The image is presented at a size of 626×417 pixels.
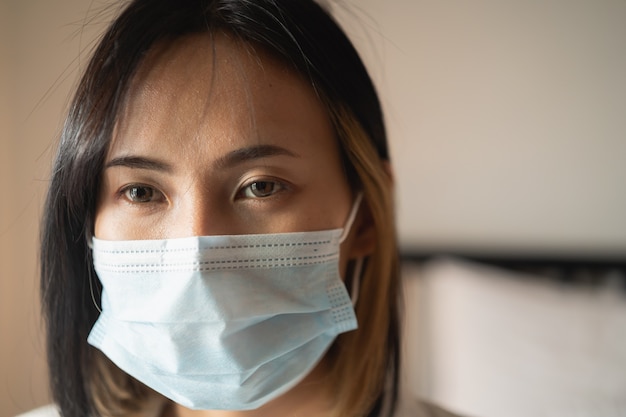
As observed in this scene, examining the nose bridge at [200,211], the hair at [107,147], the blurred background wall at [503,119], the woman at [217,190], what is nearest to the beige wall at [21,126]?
the blurred background wall at [503,119]

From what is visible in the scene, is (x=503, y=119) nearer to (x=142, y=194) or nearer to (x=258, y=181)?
(x=258, y=181)

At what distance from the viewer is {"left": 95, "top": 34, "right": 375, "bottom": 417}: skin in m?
0.78

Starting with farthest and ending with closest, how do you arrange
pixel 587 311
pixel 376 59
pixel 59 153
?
pixel 376 59
pixel 587 311
pixel 59 153

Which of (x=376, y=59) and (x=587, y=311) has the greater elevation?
(x=376, y=59)

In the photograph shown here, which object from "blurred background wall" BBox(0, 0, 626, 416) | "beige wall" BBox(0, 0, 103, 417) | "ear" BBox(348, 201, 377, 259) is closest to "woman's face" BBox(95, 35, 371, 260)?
"ear" BBox(348, 201, 377, 259)

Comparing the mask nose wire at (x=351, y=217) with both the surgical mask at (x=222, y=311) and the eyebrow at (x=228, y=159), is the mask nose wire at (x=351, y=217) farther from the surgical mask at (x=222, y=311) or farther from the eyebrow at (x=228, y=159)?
the eyebrow at (x=228, y=159)

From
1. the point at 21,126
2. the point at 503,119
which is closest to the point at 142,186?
the point at 21,126

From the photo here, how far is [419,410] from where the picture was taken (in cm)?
108

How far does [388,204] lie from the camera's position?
3.33ft

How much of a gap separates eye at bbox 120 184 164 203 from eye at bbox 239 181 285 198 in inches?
5.4

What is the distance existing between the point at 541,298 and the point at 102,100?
142cm

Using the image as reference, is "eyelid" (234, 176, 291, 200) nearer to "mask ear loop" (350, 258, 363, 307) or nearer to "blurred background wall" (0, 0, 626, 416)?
"mask ear loop" (350, 258, 363, 307)

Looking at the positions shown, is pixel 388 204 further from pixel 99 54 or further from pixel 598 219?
pixel 598 219

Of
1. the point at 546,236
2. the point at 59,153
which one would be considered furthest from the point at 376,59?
the point at 59,153
